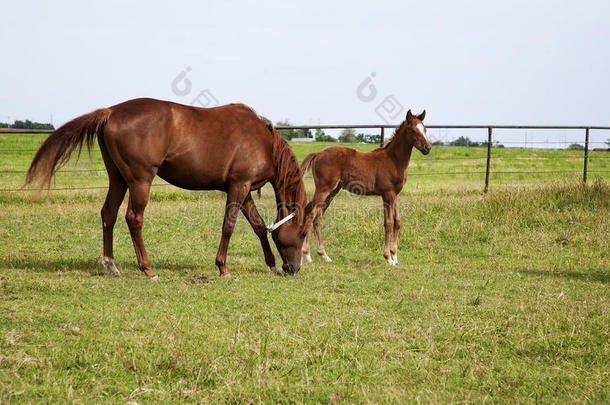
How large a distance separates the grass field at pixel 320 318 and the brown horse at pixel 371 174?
51 centimetres

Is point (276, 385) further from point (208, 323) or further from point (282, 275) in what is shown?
point (282, 275)

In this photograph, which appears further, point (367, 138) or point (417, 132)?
point (367, 138)

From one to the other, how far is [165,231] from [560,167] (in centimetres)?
1889

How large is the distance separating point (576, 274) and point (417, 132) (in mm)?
2548

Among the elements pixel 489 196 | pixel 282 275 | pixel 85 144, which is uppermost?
pixel 85 144

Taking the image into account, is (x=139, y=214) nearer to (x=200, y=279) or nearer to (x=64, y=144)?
(x=200, y=279)

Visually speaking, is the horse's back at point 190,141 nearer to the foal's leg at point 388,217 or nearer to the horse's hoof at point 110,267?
the horse's hoof at point 110,267

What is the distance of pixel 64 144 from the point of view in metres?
5.77

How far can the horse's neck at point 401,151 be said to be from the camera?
7.45 metres

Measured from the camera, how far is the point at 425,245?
27.5ft

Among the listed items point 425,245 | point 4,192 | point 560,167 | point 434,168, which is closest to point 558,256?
point 425,245

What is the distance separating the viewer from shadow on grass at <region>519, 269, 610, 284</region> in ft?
21.2

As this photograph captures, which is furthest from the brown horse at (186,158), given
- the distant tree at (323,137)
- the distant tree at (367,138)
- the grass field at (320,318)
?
the distant tree at (323,137)

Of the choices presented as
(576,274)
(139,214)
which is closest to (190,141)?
(139,214)
